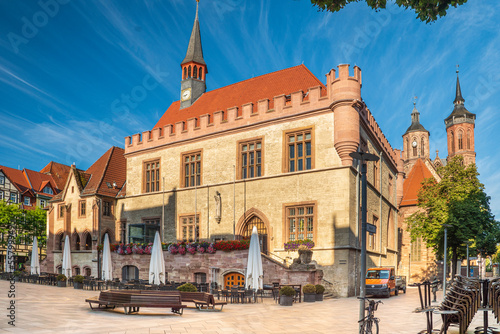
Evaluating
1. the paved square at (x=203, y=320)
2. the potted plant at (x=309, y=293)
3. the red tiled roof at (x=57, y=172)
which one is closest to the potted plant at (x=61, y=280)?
the paved square at (x=203, y=320)

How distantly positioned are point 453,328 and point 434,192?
2676 cm

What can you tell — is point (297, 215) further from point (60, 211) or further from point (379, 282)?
point (60, 211)

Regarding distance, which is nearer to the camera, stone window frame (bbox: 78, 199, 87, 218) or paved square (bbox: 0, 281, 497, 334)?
paved square (bbox: 0, 281, 497, 334)

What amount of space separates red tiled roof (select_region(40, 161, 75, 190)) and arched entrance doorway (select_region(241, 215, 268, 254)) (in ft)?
159

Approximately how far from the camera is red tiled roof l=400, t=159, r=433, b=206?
45.5 meters

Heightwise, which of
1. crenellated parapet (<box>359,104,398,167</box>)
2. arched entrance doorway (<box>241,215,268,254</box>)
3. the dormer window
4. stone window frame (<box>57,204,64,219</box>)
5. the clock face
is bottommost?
arched entrance doorway (<box>241,215,268,254</box>)

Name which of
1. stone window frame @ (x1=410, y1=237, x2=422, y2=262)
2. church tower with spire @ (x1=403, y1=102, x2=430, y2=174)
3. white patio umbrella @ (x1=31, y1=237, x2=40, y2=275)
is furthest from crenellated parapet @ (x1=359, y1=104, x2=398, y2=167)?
church tower with spire @ (x1=403, y1=102, x2=430, y2=174)

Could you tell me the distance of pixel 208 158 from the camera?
3189cm

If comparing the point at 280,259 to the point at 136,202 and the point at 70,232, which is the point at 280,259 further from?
the point at 70,232

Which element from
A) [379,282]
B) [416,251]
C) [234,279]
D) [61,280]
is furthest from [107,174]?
[416,251]

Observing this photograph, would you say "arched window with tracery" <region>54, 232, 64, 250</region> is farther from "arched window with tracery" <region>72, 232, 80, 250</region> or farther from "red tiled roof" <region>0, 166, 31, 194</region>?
"red tiled roof" <region>0, 166, 31, 194</region>

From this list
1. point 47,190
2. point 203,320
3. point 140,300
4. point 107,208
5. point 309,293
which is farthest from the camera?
point 47,190

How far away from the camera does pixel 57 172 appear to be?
7175 cm

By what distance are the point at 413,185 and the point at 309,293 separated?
30.4 metres
